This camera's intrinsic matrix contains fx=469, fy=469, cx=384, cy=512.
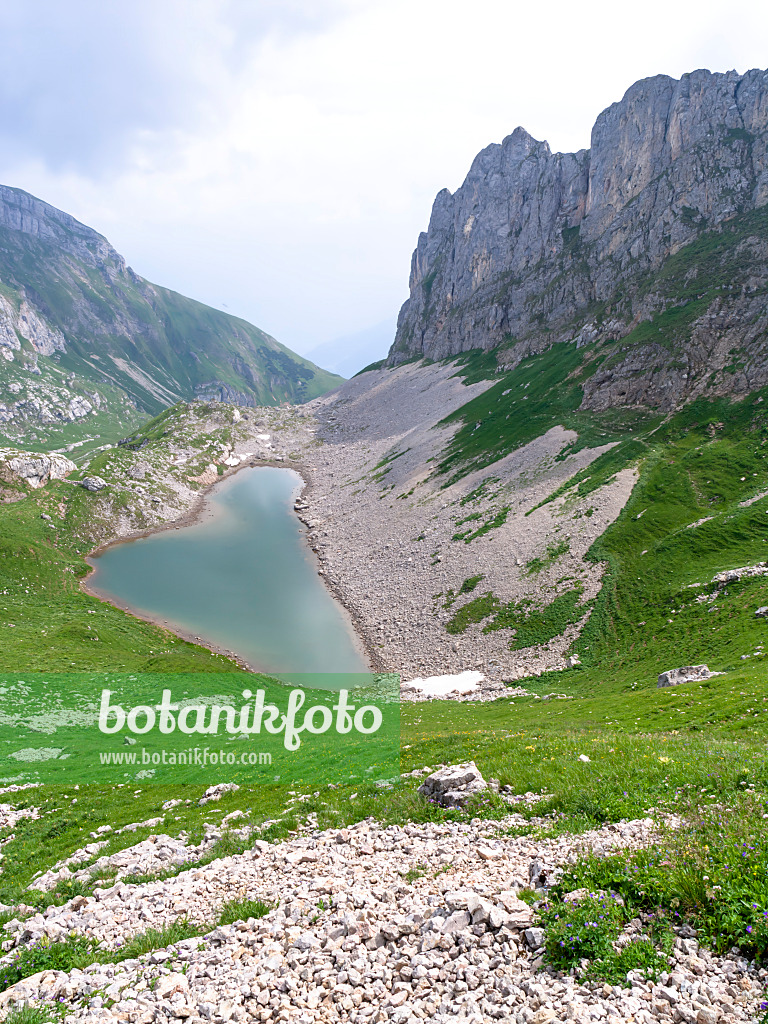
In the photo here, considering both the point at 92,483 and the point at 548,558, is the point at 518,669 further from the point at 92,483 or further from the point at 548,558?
the point at 92,483

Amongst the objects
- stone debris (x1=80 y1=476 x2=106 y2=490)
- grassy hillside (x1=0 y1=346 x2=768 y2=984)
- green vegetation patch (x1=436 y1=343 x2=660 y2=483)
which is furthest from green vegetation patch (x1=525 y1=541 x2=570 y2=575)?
stone debris (x1=80 y1=476 x2=106 y2=490)

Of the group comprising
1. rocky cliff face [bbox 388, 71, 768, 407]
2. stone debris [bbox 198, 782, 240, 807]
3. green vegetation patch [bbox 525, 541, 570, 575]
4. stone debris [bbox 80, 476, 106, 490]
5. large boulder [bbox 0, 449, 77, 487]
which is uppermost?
rocky cliff face [bbox 388, 71, 768, 407]

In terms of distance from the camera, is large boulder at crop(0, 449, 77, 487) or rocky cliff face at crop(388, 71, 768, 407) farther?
large boulder at crop(0, 449, 77, 487)

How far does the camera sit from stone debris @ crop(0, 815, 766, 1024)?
593cm

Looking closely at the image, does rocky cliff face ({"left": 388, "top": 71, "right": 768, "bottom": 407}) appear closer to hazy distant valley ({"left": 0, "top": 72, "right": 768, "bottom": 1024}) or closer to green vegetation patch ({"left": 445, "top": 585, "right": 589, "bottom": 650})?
hazy distant valley ({"left": 0, "top": 72, "right": 768, "bottom": 1024})

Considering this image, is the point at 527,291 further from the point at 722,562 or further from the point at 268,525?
the point at 722,562

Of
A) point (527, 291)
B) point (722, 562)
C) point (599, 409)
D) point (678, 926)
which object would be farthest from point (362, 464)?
point (678, 926)

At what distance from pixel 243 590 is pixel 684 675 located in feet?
173

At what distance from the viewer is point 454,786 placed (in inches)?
506

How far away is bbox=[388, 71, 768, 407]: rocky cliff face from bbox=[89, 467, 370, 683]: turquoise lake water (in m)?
58.6

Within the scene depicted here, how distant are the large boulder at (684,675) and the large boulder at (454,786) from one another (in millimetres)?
21219

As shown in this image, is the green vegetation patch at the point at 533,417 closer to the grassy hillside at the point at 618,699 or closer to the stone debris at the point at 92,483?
the grassy hillside at the point at 618,699

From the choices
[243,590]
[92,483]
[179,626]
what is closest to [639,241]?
[243,590]

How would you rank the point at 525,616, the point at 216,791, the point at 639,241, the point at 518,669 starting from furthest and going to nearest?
the point at 639,241, the point at 525,616, the point at 518,669, the point at 216,791
